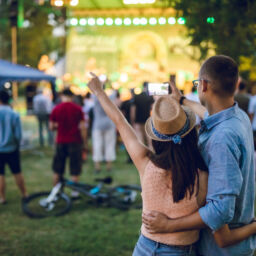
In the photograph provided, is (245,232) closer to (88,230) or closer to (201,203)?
(201,203)

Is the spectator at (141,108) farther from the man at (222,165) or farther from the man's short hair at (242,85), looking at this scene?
the man at (222,165)

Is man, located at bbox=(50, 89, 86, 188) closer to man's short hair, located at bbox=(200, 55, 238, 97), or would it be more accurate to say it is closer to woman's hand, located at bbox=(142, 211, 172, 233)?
woman's hand, located at bbox=(142, 211, 172, 233)

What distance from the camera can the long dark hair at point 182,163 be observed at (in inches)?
64.0

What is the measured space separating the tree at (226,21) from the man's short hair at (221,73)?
75.2 inches

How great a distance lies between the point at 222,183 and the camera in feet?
4.77

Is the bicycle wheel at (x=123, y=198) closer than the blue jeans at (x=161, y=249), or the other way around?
the blue jeans at (x=161, y=249)

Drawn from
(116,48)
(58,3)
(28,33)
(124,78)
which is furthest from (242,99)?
(28,33)

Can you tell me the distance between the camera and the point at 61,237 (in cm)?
439

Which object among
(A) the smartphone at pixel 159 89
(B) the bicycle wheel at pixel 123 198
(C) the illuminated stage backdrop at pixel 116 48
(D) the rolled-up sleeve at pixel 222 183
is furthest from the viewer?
(C) the illuminated stage backdrop at pixel 116 48

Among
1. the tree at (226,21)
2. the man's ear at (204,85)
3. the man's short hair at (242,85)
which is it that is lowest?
the man's ear at (204,85)

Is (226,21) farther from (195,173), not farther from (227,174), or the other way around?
(227,174)

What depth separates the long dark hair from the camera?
64.0 inches

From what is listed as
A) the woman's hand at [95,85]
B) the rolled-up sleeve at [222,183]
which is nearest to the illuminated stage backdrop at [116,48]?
the woman's hand at [95,85]

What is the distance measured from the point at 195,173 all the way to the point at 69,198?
13.3ft
